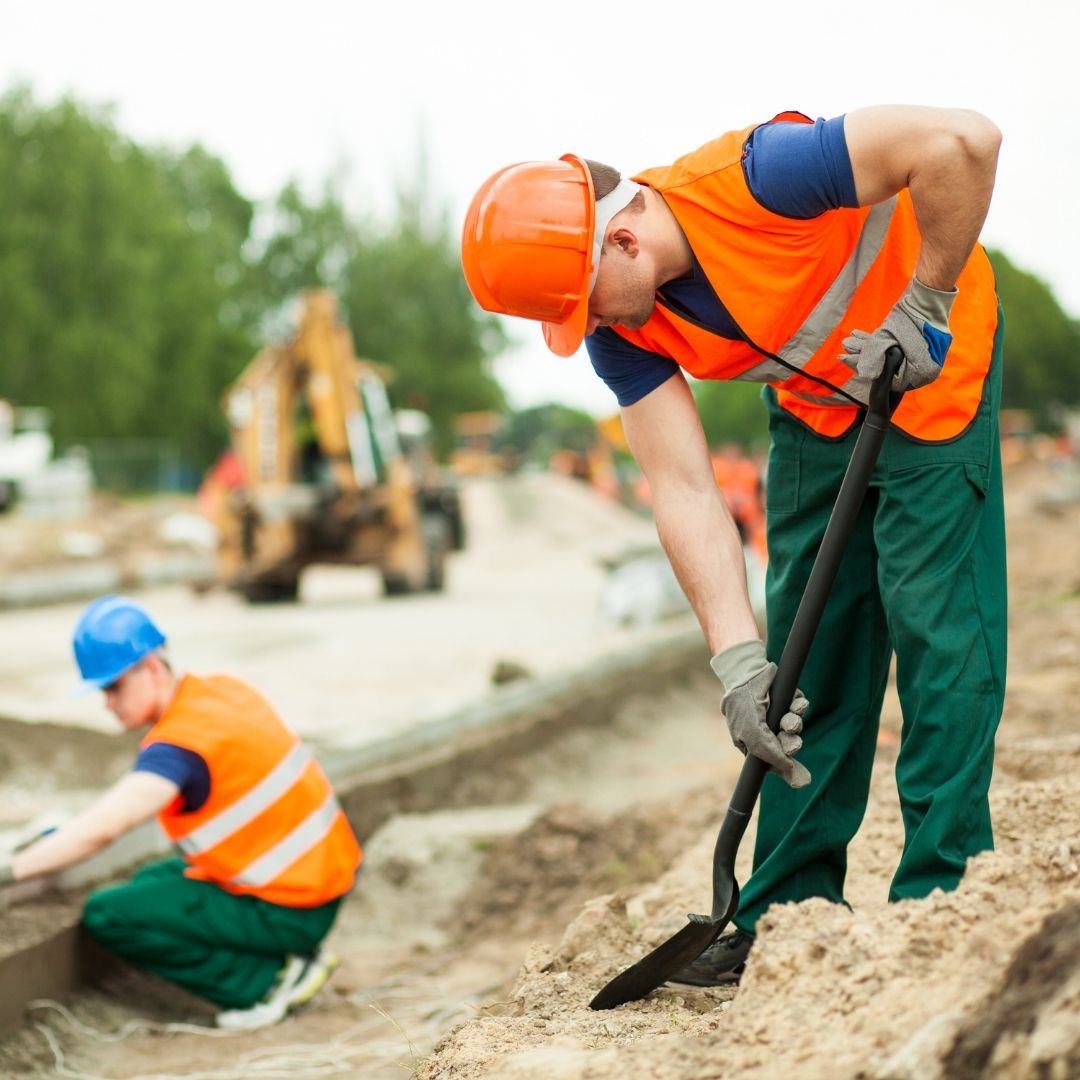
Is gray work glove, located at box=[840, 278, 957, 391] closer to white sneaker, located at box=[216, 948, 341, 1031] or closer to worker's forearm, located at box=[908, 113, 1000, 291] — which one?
worker's forearm, located at box=[908, 113, 1000, 291]

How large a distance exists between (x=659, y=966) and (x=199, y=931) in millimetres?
1676

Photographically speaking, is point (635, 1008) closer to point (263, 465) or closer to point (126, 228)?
point (263, 465)

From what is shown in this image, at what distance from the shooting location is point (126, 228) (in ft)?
118

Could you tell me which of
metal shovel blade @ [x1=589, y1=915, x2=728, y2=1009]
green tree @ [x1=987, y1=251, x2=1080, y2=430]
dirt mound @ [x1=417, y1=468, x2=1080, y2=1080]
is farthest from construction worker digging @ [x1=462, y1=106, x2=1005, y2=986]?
green tree @ [x1=987, y1=251, x2=1080, y2=430]

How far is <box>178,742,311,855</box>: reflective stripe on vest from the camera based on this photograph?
12.6 ft

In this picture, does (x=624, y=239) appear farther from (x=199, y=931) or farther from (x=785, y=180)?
(x=199, y=931)

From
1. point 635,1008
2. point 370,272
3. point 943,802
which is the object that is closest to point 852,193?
point 943,802

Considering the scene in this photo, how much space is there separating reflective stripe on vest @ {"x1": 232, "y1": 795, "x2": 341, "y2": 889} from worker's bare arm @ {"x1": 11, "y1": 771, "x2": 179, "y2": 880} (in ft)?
1.15

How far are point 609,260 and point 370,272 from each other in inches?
2062

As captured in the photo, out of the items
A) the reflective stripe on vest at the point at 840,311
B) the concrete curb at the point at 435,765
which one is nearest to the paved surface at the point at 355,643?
the concrete curb at the point at 435,765

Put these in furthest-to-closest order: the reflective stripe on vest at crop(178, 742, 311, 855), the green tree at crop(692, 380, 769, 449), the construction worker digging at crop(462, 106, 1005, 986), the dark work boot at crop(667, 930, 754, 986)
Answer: the green tree at crop(692, 380, 769, 449) < the reflective stripe on vest at crop(178, 742, 311, 855) < the dark work boot at crop(667, 930, 754, 986) < the construction worker digging at crop(462, 106, 1005, 986)

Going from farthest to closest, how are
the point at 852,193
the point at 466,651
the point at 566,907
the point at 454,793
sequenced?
the point at 466,651
the point at 454,793
the point at 566,907
the point at 852,193

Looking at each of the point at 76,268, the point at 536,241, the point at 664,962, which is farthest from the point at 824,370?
the point at 76,268

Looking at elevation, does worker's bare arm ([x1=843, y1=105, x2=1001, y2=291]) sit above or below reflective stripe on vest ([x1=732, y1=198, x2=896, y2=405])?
above
